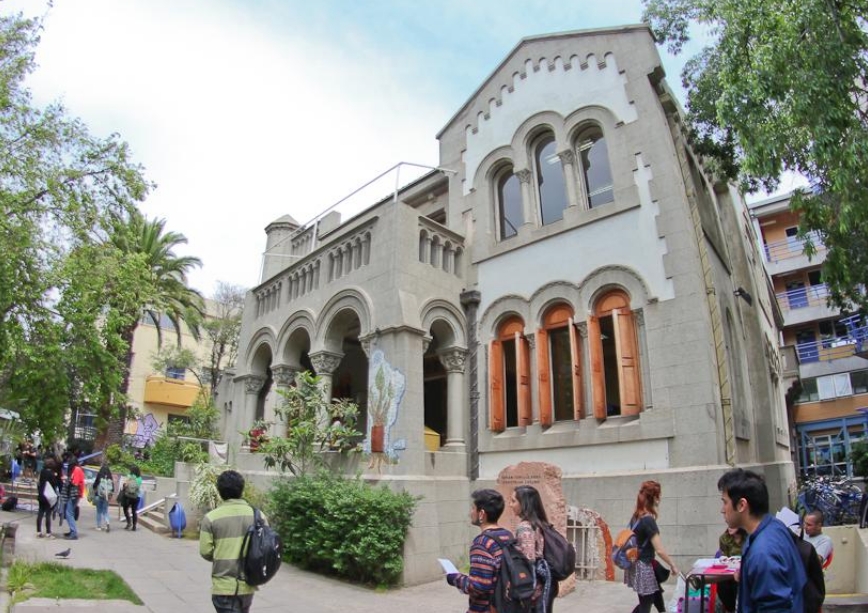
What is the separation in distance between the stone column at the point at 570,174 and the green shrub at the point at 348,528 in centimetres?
683

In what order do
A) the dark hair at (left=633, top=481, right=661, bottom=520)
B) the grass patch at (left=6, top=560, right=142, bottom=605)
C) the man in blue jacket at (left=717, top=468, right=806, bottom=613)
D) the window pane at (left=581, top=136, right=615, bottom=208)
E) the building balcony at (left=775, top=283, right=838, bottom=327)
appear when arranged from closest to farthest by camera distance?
the man in blue jacket at (left=717, top=468, right=806, bottom=613)
the dark hair at (left=633, top=481, right=661, bottom=520)
the grass patch at (left=6, top=560, right=142, bottom=605)
the window pane at (left=581, top=136, right=615, bottom=208)
the building balcony at (left=775, top=283, right=838, bottom=327)

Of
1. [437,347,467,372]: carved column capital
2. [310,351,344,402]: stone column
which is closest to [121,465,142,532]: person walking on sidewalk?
[310,351,344,402]: stone column

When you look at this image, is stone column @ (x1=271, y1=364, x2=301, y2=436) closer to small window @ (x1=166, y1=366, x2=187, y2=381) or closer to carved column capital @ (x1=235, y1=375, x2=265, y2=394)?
carved column capital @ (x1=235, y1=375, x2=265, y2=394)

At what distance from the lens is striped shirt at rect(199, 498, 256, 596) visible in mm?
4266

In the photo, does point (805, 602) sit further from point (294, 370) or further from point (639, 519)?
point (294, 370)

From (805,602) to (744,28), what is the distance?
8.17m

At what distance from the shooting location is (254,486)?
13195mm

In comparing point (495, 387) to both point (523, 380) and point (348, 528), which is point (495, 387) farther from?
point (348, 528)

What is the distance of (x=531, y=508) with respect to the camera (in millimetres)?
4348

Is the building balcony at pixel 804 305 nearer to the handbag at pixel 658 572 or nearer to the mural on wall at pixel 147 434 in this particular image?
the handbag at pixel 658 572

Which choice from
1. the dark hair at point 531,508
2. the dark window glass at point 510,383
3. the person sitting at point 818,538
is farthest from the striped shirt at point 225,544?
the dark window glass at point 510,383

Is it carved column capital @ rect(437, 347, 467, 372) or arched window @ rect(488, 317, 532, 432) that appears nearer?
arched window @ rect(488, 317, 532, 432)

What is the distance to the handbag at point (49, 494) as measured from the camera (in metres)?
11.9

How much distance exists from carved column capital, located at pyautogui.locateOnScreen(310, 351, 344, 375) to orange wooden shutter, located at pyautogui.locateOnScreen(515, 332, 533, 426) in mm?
4286
